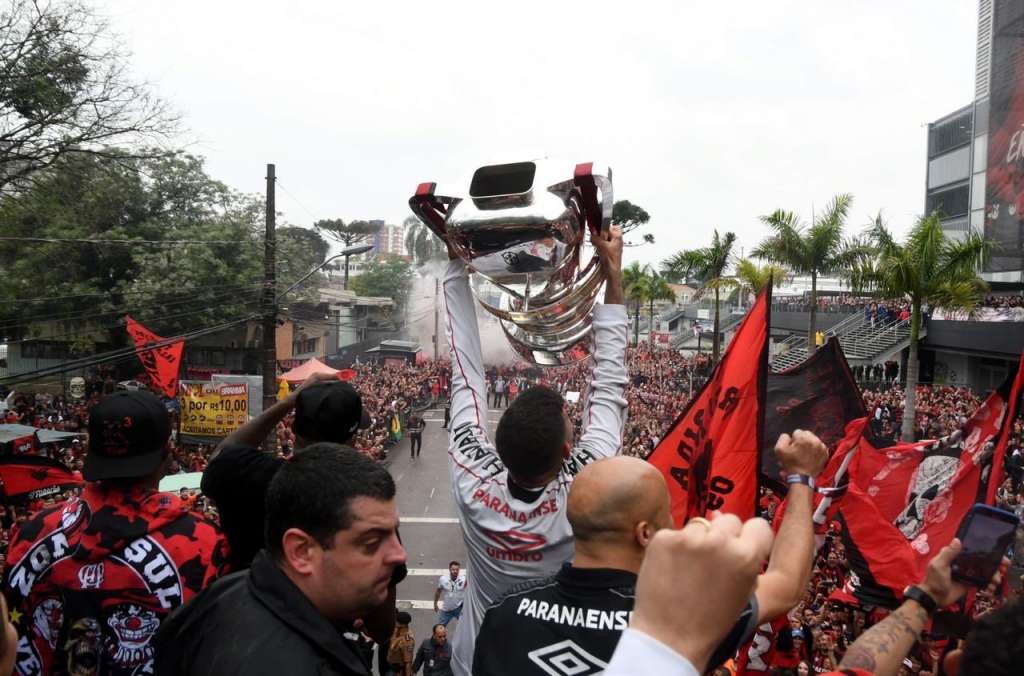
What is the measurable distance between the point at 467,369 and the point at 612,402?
0.55 meters

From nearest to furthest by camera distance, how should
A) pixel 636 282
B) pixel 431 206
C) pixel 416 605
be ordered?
pixel 431 206 < pixel 416 605 < pixel 636 282

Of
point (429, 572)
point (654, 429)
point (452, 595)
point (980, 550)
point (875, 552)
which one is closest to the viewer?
point (980, 550)

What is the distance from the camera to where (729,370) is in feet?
12.3

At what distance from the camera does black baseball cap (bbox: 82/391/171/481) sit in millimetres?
2340

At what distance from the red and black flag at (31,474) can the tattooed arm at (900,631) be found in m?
5.81

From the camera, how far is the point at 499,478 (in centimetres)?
245

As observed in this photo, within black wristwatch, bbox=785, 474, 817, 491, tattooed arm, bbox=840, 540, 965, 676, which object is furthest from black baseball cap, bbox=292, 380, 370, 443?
tattooed arm, bbox=840, 540, 965, 676

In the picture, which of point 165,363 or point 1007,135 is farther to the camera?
point 1007,135

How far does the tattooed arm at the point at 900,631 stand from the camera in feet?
5.40

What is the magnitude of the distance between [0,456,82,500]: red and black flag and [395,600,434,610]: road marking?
18.9 feet

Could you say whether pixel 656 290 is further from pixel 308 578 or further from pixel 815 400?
pixel 308 578

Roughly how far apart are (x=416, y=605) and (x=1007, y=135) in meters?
28.0

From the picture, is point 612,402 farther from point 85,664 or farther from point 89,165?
point 89,165

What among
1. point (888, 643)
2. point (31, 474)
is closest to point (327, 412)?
point (888, 643)
